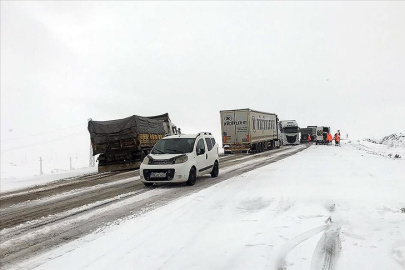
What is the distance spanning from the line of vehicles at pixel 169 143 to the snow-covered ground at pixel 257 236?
2.94m

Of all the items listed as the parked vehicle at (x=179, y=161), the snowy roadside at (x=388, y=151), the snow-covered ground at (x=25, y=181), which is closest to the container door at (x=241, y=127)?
the snowy roadside at (x=388, y=151)

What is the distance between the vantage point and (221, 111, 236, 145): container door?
102ft

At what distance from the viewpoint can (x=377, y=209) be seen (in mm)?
6621

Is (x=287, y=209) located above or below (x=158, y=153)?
below

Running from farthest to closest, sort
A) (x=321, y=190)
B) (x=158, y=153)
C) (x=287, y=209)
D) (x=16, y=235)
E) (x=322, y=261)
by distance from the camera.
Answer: (x=158, y=153) → (x=321, y=190) → (x=287, y=209) → (x=16, y=235) → (x=322, y=261)

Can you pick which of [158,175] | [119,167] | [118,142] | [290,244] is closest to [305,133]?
[119,167]

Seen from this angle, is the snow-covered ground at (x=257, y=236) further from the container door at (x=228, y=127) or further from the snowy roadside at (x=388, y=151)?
the container door at (x=228, y=127)

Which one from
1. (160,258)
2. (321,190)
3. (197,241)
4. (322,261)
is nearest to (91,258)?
(160,258)

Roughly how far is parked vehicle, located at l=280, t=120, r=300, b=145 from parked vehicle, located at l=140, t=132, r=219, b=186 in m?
35.4

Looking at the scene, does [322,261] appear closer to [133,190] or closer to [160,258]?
[160,258]

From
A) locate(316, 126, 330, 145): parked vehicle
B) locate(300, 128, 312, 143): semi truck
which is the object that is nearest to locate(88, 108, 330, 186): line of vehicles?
locate(316, 126, 330, 145): parked vehicle

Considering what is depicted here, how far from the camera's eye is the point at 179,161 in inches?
450

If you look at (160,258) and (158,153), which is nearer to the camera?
(160,258)

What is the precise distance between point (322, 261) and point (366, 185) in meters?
5.96
